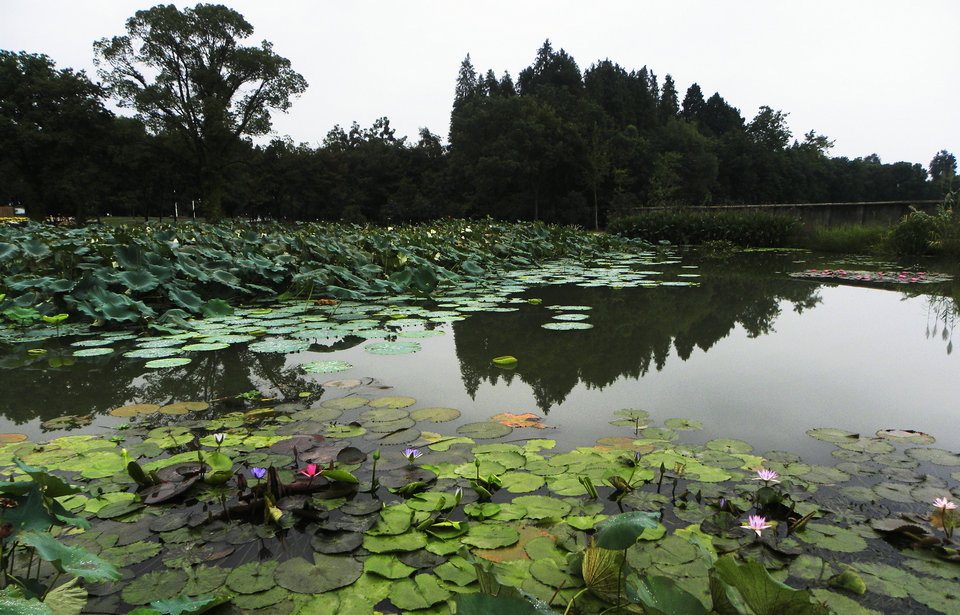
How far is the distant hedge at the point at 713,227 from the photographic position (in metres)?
13.0

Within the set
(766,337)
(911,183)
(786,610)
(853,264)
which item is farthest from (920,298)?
(911,183)

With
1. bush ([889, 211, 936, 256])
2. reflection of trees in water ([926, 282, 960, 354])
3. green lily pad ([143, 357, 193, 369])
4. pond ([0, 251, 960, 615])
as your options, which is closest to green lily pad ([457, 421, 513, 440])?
pond ([0, 251, 960, 615])

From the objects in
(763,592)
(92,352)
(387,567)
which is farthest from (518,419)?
(92,352)

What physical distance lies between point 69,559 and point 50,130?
30.3 metres

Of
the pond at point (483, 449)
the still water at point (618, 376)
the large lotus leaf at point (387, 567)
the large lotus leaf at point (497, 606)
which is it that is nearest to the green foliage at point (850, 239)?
the still water at point (618, 376)

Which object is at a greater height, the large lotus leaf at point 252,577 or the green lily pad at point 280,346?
the green lily pad at point 280,346

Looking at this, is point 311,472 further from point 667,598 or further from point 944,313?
point 944,313

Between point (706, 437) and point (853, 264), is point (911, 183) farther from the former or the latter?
point (706, 437)

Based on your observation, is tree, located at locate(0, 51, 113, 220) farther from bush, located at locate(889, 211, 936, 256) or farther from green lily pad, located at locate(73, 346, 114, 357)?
bush, located at locate(889, 211, 936, 256)

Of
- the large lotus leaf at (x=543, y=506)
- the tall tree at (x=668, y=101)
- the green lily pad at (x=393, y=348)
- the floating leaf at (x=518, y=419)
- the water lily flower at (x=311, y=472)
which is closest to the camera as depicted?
the large lotus leaf at (x=543, y=506)

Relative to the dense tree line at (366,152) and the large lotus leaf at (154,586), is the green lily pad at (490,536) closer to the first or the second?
the large lotus leaf at (154,586)

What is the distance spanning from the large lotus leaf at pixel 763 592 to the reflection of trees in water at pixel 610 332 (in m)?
1.31

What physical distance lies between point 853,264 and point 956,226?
188 centimetres

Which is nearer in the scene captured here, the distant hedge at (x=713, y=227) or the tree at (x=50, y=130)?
the distant hedge at (x=713, y=227)
